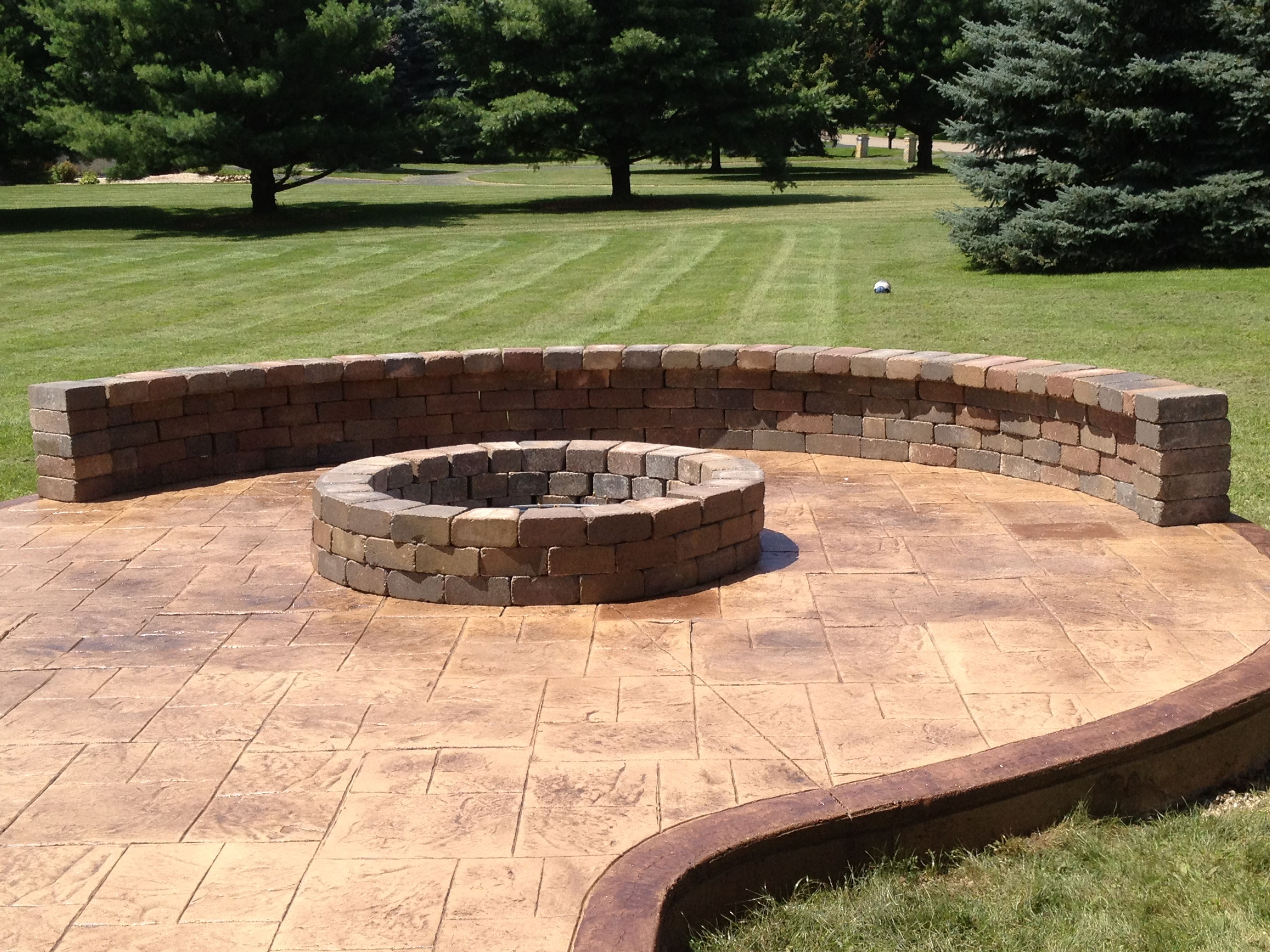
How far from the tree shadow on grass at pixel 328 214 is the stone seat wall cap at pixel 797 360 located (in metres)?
17.8

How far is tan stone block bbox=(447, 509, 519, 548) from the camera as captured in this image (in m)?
6.25

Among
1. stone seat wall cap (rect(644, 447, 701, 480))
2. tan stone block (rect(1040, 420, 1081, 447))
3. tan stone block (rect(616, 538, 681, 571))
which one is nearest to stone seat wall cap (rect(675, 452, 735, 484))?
stone seat wall cap (rect(644, 447, 701, 480))

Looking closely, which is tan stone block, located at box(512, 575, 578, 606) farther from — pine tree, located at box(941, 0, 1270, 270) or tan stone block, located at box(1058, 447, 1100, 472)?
pine tree, located at box(941, 0, 1270, 270)

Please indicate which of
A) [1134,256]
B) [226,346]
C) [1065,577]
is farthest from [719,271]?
[1065,577]

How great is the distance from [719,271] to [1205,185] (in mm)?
6278

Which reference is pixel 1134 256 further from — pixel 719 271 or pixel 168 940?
pixel 168 940

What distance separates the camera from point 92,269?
822 inches

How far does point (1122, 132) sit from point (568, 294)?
7.19 metres

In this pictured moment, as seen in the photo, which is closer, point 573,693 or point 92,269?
point 573,693

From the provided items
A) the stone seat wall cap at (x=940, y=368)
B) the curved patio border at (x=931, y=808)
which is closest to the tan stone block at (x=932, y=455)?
the stone seat wall cap at (x=940, y=368)

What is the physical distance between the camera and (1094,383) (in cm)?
775

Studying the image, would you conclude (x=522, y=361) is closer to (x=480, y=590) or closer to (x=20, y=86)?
(x=480, y=590)

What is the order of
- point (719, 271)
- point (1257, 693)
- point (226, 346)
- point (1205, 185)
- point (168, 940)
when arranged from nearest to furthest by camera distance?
1. point (168, 940)
2. point (1257, 693)
3. point (226, 346)
4. point (1205, 185)
5. point (719, 271)

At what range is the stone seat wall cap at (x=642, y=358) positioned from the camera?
9484mm
